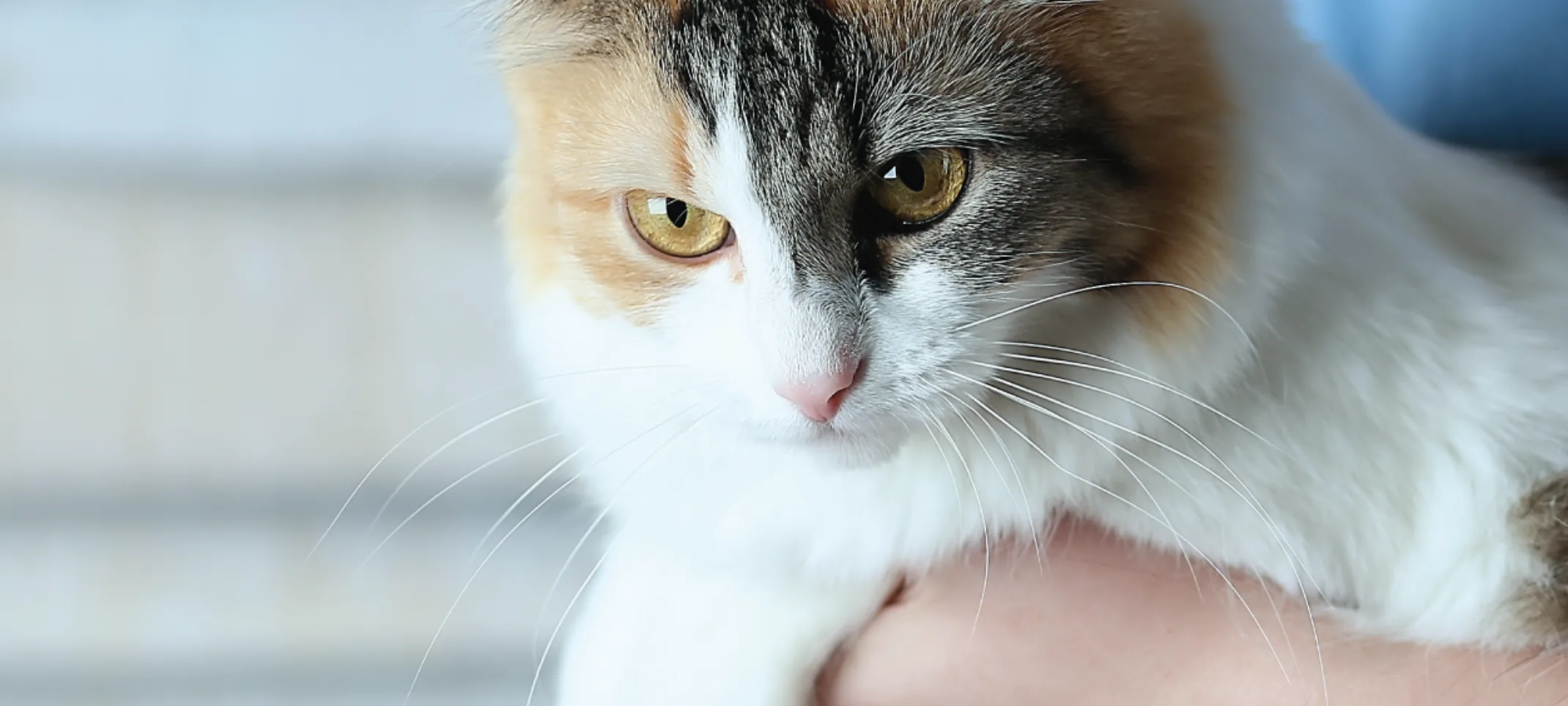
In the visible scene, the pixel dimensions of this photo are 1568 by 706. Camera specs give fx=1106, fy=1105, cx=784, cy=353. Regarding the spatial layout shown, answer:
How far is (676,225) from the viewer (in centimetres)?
67

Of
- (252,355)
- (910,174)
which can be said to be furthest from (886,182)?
(252,355)

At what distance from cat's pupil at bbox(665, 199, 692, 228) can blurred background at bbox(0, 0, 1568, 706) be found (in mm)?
540

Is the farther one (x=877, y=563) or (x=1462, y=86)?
(x=1462, y=86)

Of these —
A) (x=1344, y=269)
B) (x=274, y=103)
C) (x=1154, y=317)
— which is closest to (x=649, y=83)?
(x=1154, y=317)

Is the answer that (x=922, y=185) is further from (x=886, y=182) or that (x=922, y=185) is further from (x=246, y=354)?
(x=246, y=354)

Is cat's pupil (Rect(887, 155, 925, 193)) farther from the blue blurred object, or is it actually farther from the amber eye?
the blue blurred object

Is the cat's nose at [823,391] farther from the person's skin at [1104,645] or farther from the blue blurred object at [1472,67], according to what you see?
the blue blurred object at [1472,67]

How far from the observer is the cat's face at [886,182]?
1.95 feet

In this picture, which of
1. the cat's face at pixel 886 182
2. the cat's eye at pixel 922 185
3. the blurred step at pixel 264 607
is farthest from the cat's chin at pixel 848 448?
the blurred step at pixel 264 607

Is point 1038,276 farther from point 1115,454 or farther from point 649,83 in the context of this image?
point 649,83

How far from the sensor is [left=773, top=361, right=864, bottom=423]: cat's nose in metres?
0.58

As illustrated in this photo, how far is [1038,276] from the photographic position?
62 centimetres

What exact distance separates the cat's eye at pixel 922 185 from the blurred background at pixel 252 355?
63cm

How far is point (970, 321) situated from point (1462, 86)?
663 mm
